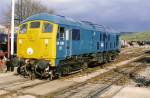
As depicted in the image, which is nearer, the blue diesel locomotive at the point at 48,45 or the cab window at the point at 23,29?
the blue diesel locomotive at the point at 48,45

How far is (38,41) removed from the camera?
17375mm

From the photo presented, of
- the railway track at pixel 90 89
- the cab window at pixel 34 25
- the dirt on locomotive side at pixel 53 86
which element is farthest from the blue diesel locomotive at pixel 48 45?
the railway track at pixel 90 89

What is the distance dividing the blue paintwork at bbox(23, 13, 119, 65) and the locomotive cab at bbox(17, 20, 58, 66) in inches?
12.9

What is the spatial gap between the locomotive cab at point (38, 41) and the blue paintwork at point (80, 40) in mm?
328

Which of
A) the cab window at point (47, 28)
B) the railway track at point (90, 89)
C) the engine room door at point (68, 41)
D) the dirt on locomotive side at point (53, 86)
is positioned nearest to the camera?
the railway track at point (90, 89)

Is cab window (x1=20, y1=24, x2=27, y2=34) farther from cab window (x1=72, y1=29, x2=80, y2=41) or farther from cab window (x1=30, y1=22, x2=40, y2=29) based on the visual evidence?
cab window (x1=72, y1=29, x2=80, y2=41)

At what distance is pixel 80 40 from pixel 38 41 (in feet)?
13.8

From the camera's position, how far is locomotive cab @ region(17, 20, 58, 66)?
17.0 meters

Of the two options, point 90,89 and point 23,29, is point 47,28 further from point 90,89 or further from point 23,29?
point 90,89

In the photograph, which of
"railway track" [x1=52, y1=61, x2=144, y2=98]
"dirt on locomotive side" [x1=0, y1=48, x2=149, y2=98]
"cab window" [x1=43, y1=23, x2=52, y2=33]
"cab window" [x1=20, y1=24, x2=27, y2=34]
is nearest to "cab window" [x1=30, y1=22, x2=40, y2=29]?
"cab window" [x1=43, y1=23, x2=52, y2=33]

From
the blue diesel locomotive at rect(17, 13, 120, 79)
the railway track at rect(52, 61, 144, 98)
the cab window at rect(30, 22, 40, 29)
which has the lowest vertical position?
the railway track at rect(52, 61, 144, 98)

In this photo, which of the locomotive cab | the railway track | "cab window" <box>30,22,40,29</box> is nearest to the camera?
the railway track

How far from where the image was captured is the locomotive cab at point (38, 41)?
17.0 m

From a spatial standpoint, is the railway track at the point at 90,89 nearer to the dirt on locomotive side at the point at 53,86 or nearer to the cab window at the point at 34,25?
the dirt on locomotive side at the point at 53,86
